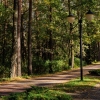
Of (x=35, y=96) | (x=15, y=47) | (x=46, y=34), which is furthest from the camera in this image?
(x=46, y=34)

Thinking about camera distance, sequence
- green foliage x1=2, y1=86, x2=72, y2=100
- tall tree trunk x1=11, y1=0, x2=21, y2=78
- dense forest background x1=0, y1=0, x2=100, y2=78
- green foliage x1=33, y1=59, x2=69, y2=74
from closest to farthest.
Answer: green foliage x1=2, y1=86, x2=72, y2=100
tall tree trunk x1=11, y1=0, x2=21, y2=78
dense forest background x1=0, y1=0, x2=100, y2=78
green foliage x1=33, y1=59, x2=69, y2=74

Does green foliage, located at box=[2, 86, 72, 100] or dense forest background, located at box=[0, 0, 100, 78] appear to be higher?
dense forest background, located at box=[0, 0, 100, 78]

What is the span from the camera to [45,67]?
31.6m

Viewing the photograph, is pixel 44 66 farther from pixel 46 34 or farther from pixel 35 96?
pixel 35 96

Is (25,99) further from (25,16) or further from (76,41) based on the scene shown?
(25,16)

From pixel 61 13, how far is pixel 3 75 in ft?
35.1

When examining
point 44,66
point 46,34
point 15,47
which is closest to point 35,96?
point 15,47

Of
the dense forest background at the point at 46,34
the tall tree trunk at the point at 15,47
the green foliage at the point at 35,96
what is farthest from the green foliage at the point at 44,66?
the green foliage at the point at 35,96

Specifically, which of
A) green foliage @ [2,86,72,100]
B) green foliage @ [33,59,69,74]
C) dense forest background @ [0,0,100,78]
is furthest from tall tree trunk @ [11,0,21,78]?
green foliage @ [2,86,72,100]

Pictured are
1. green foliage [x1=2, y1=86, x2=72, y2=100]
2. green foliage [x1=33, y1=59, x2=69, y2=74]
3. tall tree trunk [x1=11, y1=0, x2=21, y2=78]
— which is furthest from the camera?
green foliage [x1=33, y1=59, x2=69, y2=74]

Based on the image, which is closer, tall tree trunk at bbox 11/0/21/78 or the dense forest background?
tall tree trunk at bbox 11/0/21/78

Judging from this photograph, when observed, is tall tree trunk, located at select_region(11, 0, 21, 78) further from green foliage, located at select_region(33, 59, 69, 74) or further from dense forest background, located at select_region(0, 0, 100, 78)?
green foliage, located at select_region(33, 59, 69, 74)

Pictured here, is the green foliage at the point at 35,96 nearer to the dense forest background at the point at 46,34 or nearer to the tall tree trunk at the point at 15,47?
the tall tree trunk at the point at 15,47

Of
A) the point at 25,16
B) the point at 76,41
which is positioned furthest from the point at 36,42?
the point at 76,41
